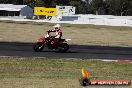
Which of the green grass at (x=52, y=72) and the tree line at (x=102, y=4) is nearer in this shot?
the green grass at (x=52, y=72)

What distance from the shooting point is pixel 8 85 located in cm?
1030

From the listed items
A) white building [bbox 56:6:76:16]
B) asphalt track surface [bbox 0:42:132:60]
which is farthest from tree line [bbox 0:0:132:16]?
asphalt track surface [bbox 0:42:132:60]

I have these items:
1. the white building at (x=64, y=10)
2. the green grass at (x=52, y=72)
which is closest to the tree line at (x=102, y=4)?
the white building at (x=64, y=10)

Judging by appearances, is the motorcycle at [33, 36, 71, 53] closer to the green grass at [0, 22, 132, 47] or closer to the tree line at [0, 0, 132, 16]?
the green grass at [0, 22, 132, 47]

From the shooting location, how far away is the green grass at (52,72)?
10.8 metres

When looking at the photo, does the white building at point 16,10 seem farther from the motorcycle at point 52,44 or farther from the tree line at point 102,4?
the motorcycle at point 52,44

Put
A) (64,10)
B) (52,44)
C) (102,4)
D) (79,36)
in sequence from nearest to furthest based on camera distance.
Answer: (52,44) < (79,36) < (64,10) < (102,4)

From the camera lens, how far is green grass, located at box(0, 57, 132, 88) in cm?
1084

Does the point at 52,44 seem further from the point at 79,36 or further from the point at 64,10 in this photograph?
the point at 64,10

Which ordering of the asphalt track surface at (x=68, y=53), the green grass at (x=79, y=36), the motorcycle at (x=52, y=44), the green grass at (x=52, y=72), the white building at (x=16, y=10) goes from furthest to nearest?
1. the white building at (x=16, y=10)
2. the green grass at (x=79, y=36)
3. the motorcycle at (x=52, y=44)
4. the asphalt track surface at (x=68, y=53)
5. the green grass at (x=52, y=72)

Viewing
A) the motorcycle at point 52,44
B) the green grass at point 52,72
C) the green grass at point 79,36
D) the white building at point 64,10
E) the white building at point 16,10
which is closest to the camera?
the green grass at point 52,72

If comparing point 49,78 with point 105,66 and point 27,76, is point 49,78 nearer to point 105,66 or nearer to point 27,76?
point 27,76

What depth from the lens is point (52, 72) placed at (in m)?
13.8

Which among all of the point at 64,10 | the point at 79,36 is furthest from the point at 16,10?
the point at 79,36
